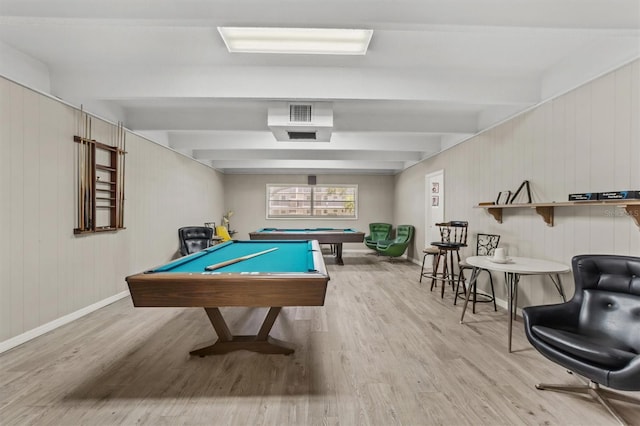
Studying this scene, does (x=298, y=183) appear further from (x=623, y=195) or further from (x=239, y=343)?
(x=623, y=195)

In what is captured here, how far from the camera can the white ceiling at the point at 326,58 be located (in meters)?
1.82

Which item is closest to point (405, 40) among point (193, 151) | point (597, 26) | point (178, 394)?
point (597, 26)

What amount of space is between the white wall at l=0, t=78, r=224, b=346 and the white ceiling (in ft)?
1.03

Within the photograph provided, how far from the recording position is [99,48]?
103 inches

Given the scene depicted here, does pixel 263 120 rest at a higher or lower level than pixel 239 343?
higher

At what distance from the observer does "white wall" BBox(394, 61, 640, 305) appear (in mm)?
2330

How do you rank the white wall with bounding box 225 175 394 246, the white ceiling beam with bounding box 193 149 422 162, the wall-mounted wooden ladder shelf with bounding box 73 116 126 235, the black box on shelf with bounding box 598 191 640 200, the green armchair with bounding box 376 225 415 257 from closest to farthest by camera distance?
the black box on shelf with bounding box 598 191 640 200 < the wall-mounted wooden ladder shelf with bounding box 73 116 126 235 < the white ceiling beam with bounding box 193 149 422 162 < the green armchair with bounding box 376 225 415 257 < the white wall with bounding box 225 175 394 246

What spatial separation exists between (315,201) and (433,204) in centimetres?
387

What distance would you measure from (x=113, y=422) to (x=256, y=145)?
4.46m

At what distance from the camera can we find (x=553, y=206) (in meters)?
2.83

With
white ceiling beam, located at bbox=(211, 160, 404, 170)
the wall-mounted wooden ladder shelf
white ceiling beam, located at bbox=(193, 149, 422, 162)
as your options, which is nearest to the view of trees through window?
white ceiling beam, located at bbox=(211, 160, 404, 170)

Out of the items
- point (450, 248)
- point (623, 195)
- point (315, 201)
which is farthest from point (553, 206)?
point (315, 201)

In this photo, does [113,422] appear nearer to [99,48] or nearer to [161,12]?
[161,12]

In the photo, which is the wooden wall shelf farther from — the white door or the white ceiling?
the white door
